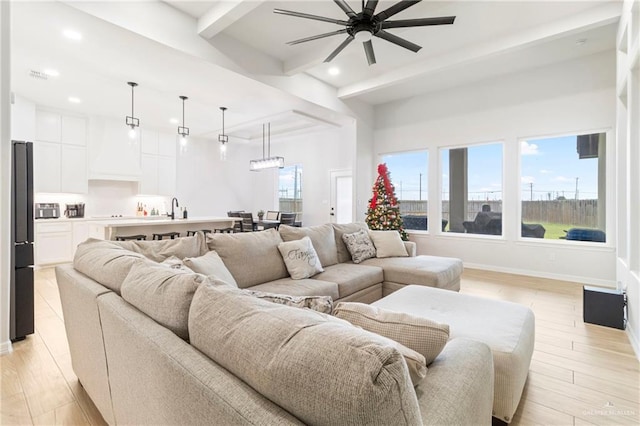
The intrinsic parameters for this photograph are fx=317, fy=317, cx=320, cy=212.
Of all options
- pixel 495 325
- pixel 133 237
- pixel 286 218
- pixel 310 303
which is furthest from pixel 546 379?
pixel 286 218

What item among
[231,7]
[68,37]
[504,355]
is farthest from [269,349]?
[68,37]

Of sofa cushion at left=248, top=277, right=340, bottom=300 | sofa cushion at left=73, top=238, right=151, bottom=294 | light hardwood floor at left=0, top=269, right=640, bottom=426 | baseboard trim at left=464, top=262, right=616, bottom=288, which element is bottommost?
light hardwood floor at left=0, top=269, right=640, bottom=426

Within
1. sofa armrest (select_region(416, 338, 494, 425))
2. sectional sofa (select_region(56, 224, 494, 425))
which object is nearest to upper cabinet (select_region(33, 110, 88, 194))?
sectional sofa (select_region(56, 224, 494, 425))

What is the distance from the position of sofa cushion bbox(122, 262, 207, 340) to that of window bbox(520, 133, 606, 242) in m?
5.77

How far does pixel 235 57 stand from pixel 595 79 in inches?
203

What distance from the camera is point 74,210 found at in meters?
6.44

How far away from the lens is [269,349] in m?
0.78

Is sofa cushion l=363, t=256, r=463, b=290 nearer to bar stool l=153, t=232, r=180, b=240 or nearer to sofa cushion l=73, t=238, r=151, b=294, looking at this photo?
sofa cushion l=73, t=238, r=151, b=294

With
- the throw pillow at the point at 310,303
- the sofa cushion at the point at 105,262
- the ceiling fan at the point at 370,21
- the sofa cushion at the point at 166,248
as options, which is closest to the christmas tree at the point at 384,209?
the ceiling fan at the point at 370,21

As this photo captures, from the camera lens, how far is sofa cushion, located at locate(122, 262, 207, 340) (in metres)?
1.14

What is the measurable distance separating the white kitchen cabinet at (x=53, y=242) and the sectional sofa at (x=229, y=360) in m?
4.94

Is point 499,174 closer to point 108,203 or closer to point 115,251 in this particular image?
point 115,251

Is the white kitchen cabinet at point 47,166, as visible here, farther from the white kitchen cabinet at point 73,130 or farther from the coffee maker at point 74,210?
the coffee maker at point 74,210

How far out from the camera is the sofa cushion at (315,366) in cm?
62
